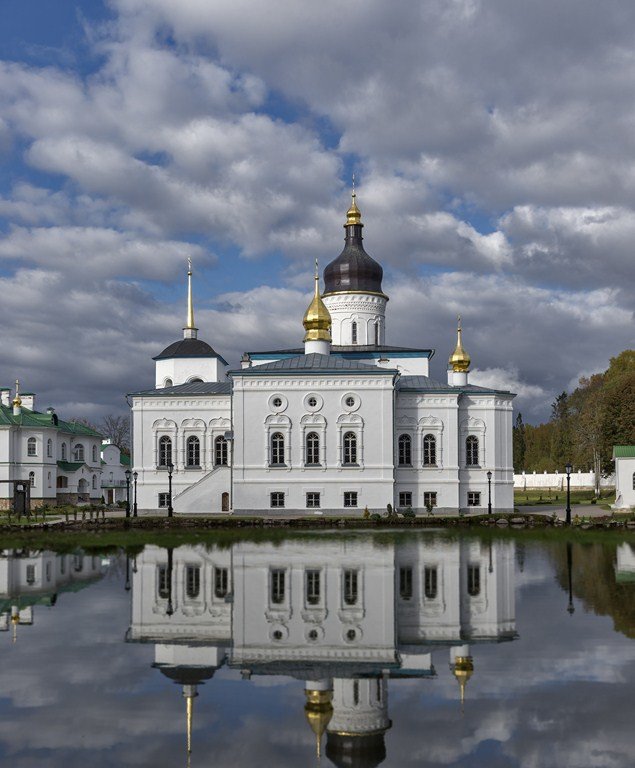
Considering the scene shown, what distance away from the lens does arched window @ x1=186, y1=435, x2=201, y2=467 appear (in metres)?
47.6

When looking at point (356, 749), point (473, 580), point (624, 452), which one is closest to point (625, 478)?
point (624, 452)

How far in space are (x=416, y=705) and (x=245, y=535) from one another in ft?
69.1

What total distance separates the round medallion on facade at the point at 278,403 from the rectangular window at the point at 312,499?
4293 mm

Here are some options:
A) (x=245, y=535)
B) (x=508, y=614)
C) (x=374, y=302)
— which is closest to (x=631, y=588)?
(x=508, y=614)

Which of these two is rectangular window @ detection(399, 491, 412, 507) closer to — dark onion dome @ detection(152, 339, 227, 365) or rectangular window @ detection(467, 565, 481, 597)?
dark onion dome @ detection(152, 339, 227, 365)

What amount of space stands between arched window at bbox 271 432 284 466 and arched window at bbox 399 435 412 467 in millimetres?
6284

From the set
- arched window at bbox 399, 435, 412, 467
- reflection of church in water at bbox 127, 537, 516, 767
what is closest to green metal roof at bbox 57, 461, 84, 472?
arched window at bbox 399, 435, 412, 467

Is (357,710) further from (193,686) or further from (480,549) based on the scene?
(480,549)

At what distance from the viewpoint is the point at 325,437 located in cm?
4453

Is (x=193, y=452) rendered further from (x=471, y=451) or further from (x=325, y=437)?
(x=471, y=451)

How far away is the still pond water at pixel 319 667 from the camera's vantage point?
8.32 m

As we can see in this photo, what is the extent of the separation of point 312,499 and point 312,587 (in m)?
27.5

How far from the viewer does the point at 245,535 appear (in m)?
30.2

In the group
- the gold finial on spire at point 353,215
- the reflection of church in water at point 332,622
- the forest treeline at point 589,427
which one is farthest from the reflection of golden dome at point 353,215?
the reflection of church in water at point 332,622
